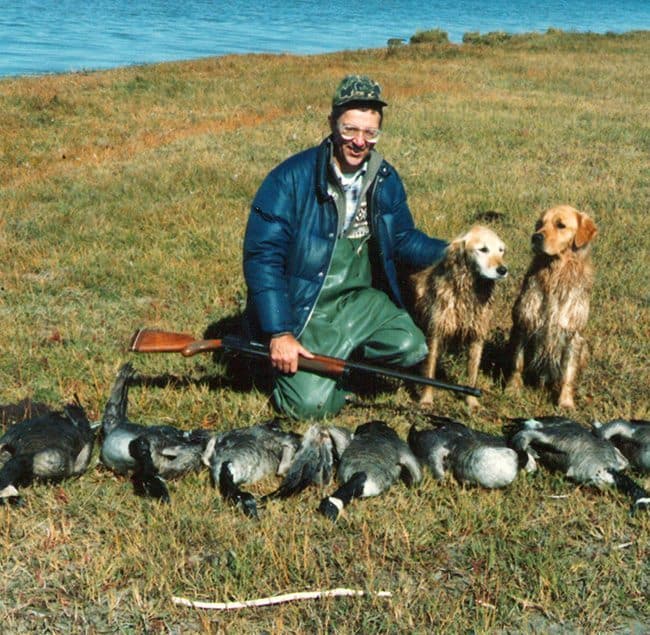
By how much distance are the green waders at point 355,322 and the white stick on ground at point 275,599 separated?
6.51ft

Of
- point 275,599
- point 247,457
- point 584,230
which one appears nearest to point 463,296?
point 584,230

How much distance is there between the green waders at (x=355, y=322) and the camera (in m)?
5.49

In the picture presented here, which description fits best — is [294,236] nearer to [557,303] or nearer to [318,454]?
[318,454]

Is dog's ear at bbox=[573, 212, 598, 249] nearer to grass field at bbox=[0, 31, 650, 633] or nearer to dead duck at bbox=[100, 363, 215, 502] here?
grass field at bbox=[0, 31, 650, 633]

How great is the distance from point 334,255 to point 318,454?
68.0 inches

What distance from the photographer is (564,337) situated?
5453 millimetres

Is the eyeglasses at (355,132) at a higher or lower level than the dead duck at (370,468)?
higher

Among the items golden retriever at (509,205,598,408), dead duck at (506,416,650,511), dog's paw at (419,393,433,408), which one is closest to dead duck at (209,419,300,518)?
dog's paw at (419,393,433,408)

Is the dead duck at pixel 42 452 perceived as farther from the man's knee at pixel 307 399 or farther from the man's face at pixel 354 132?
the man's face at pixel 354 132

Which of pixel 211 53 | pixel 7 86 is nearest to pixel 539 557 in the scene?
pixel 7 86

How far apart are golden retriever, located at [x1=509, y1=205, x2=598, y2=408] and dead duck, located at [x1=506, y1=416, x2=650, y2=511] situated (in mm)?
927

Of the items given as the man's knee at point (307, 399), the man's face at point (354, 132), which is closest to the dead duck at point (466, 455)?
the man's knee at point (307, 399)

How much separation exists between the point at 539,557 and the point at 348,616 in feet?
3.52

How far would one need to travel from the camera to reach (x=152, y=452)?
425 centimetres
